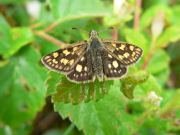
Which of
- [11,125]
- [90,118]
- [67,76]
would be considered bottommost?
[11,125]

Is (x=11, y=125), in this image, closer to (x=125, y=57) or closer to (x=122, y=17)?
(x=122, y=17)

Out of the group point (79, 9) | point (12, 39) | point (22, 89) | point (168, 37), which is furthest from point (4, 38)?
point (168, 37)

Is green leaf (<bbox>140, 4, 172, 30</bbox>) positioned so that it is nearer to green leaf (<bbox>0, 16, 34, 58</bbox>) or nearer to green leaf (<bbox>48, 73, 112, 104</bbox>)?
green leaf (<bbox>0, 16, 34, 58</bbox>)

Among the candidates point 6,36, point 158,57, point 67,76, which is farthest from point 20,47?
point 67,76

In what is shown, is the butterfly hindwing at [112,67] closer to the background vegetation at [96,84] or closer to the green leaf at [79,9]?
the background vegetation at [96,84]

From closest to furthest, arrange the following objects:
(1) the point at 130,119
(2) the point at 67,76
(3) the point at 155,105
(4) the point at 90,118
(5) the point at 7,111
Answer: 1. (2) the point at 67,76
2. (4) the point at 90,118
3. (3) the point at 155,105
4. (1) the point at 130,119
5. (5) the point at 7,111

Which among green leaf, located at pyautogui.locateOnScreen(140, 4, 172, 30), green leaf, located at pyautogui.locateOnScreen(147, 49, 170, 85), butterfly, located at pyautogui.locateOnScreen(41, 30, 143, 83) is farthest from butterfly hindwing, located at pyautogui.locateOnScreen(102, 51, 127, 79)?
green leaf, located at pyautogui.locateOnScreen(140, 4, 172, 30)
